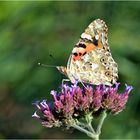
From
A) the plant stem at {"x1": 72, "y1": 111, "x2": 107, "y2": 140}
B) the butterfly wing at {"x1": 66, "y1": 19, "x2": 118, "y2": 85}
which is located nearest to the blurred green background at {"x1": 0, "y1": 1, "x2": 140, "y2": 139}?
the butterfly wing at {"x1": 66, "y1": 19, "x2": 118, "y2": 85}

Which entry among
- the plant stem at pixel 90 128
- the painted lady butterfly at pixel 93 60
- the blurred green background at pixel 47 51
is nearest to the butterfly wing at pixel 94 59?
the painted lady butterfly at pixel 93 60

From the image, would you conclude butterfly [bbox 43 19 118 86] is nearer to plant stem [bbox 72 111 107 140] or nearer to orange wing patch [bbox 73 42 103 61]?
orange wing patch [bbox 73 42 103 61]

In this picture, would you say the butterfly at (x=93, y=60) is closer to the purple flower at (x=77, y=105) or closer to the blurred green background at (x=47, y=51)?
the purple flower at (x=77, y=105)

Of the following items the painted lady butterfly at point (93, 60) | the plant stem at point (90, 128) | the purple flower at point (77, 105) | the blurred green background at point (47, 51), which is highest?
the blurred green background at point (47, 51)

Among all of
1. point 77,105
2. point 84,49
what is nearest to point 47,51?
point 84,49

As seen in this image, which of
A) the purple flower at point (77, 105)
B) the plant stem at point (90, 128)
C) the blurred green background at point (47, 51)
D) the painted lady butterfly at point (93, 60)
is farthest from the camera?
the blurred green background at point (47, 51)

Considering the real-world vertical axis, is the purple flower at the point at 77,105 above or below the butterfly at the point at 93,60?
below

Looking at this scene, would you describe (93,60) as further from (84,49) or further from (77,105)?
(77,105)

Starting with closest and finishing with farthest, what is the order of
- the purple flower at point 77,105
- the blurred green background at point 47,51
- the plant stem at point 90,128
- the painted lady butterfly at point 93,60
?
1. the plant stem at point 90,128
2. the purple flower at point 77,105
3. the painted lady butterfly at point 93,60
4. the blurred green background at point 47,51
